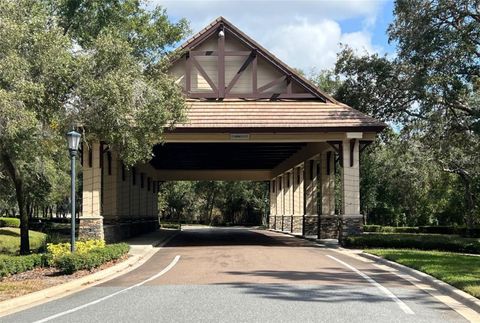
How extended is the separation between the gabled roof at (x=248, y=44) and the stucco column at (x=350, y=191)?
2.54 meters

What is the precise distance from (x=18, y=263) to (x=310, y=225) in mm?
21367

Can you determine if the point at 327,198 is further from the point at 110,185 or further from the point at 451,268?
the point at 451,268

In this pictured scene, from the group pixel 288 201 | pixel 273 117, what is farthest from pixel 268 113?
pixel 288 201

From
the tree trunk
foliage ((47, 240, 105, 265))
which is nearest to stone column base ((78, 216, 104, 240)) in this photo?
the tree trunk

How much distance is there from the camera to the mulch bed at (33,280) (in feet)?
38.6

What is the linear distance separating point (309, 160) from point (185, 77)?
10840mm

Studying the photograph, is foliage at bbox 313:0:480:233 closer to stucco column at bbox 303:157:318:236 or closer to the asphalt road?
stucco column at bbox 303:157:318:236

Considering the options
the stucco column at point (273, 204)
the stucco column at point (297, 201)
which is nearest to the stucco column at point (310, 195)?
the stucco column at point (297, 201)

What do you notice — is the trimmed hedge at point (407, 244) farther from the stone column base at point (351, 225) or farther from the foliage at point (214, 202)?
the foliage at point (214, 202)

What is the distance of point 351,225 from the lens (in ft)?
81.4

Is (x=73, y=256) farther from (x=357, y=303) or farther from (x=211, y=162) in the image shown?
(x=211, y=162)

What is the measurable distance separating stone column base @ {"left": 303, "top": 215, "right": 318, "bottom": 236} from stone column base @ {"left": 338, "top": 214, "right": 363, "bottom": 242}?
8820 mm

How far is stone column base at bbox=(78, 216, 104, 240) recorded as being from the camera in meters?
23.6

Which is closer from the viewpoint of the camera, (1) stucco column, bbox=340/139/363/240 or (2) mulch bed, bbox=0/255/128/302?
(2) mulch bed, bbox=0/255/128/302
